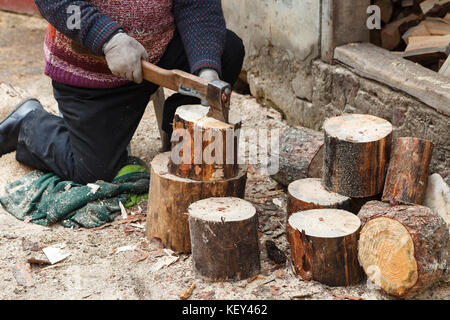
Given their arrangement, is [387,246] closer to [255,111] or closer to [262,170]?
[262,170]

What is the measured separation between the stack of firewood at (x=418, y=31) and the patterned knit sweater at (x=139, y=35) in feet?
4.29

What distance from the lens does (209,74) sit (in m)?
3.26

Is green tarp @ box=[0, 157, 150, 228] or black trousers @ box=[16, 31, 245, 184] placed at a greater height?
black trousers @ box=[16, 31, 245, 184]

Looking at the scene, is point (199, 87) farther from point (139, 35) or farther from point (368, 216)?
point (368, 216)

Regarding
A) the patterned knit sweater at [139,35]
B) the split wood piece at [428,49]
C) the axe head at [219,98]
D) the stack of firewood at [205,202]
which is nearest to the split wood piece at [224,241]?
the stack of firewood at [205,202]

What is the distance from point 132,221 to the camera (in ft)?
11.1

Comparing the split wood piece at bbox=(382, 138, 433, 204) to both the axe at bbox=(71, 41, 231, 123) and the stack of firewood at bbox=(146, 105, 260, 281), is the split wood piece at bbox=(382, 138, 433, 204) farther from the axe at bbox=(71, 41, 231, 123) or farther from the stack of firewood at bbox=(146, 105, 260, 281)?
the axe at bbox=(71, 41, 231, 123)

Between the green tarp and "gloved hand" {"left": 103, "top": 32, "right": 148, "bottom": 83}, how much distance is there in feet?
2.34

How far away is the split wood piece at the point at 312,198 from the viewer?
2955 mm

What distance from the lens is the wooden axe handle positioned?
293cm

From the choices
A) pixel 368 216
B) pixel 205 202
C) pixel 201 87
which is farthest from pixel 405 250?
pixel 201 87

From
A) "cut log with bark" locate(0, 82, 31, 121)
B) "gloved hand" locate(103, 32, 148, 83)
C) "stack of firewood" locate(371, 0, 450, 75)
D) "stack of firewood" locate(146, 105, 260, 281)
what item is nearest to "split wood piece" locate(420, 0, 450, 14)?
"stack of firewood" locate(371, 0, 450, 75)

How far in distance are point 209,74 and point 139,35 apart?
1.59ft

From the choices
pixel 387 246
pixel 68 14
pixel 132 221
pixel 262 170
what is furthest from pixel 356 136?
pixel 68 14
